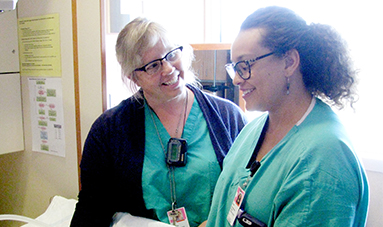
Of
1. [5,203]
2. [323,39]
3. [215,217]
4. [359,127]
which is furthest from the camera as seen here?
[5,203]

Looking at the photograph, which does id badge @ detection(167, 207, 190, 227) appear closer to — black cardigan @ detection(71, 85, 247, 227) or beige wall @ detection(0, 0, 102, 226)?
black cardigan @ detection(71, 85, 247, 227)

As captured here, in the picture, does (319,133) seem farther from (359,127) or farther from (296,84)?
(359,127)

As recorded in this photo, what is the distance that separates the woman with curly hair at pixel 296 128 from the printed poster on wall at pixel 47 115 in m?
1.20

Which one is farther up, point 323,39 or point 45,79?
point 323,39

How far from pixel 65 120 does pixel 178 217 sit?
3.04ft

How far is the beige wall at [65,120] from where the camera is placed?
5.34 feet

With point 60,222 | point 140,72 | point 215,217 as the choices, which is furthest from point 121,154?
point 60,222

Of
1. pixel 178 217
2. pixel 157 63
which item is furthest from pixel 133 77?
pixel 178 217

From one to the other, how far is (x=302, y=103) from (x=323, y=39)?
0.17 meters

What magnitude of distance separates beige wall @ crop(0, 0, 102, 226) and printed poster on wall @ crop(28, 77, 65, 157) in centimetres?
4

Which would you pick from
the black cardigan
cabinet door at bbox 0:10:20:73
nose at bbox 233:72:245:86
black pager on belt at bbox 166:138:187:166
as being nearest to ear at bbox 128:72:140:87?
the black cardigan

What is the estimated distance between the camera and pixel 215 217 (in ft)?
3.41

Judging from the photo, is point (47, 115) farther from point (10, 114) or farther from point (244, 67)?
point (244, 67)

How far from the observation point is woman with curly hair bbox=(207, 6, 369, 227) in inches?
26.8
